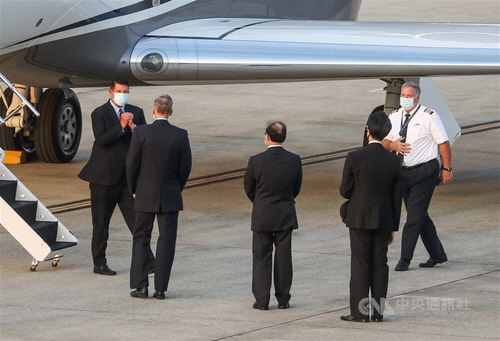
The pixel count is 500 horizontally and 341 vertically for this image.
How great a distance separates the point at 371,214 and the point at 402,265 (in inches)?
78.6

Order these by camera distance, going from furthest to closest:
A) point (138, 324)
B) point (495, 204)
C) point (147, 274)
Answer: point (495, 204) → point (147, 274) → point (138, 324)

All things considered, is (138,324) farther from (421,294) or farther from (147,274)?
(421,294)

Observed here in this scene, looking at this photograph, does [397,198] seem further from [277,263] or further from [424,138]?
[424,138]

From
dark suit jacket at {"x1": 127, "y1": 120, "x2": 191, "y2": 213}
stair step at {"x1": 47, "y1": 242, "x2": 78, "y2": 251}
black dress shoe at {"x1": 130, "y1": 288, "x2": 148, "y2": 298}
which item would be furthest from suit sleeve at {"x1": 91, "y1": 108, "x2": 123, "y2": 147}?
black dress shoe at {"x1": 130, "y1": 288, "x2": 148, "y2": 298}

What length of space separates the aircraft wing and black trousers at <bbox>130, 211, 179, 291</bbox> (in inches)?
186

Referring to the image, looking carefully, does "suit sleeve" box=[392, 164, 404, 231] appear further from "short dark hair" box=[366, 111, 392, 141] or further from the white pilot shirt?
the white pilot shirt

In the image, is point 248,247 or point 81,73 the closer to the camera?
point 248,247

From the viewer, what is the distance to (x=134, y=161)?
1024 cm

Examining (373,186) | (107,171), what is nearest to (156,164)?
(107,171)

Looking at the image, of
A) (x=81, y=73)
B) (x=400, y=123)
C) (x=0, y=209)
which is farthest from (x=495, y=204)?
(x=0, y=209)

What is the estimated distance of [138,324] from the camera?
9.24 metres

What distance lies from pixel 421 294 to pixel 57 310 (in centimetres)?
326

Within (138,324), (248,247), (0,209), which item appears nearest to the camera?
(138,324)

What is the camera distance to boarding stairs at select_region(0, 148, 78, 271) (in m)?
11.0
